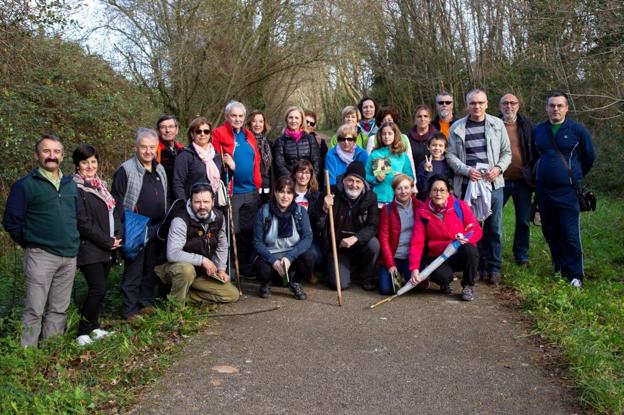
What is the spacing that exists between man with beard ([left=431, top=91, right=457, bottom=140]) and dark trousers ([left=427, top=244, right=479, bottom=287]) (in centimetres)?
215

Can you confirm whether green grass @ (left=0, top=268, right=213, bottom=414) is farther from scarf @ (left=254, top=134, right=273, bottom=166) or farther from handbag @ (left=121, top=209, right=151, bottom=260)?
scarf @ (left=254, top=134, right=273, bottom=166)

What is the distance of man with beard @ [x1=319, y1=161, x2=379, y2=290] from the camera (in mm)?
7016

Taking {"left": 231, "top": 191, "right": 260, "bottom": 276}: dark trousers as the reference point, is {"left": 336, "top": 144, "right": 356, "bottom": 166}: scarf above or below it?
above

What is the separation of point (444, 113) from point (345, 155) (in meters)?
1.60

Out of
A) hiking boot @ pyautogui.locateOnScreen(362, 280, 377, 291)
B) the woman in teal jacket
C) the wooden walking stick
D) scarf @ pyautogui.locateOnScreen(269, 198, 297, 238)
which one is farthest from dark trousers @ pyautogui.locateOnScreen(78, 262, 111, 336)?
the woman in teal jacket

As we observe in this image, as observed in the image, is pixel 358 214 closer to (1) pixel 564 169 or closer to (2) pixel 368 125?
(2) pixel 368 125

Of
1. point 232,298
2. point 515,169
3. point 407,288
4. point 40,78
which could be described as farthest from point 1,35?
point 515,169

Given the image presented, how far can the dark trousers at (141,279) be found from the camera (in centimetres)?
616

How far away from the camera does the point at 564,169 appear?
6867 mm

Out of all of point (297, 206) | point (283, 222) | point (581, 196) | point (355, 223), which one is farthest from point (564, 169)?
point (283, 222)

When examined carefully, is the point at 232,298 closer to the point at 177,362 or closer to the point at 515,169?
the point at 177,362

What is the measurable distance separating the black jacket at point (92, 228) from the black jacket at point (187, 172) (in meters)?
1.06

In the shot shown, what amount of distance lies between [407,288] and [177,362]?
2718 mm

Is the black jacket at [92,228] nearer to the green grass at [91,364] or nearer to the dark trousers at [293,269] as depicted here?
the green grass at [91,364]
